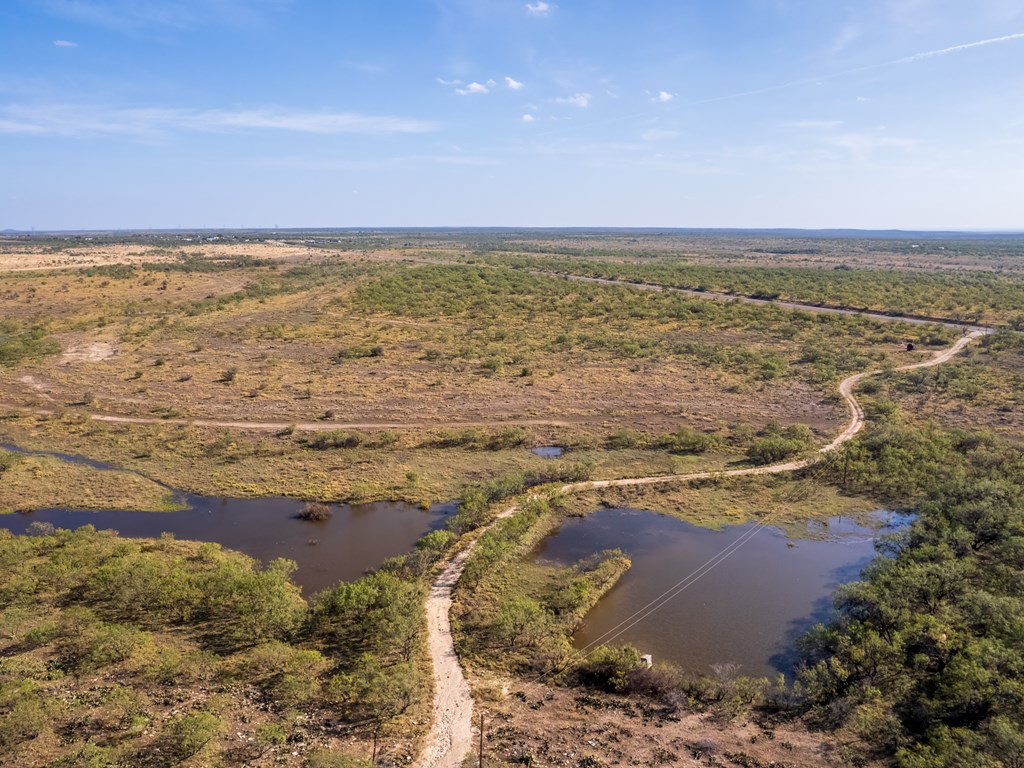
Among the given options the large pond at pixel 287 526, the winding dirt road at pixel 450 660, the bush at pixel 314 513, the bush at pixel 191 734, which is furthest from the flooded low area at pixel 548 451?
the bush at pixel 191 734

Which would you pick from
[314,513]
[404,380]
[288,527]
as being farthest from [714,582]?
[404,380]

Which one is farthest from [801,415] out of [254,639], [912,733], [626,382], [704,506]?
[254,639]

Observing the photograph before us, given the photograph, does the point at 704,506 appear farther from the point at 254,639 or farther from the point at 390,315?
the point at 390,315

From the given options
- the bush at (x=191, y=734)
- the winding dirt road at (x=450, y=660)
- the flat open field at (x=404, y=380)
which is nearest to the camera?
the bush at (x=191, y=734)

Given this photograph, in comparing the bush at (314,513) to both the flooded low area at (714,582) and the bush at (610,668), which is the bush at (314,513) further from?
the bush at (610,668)

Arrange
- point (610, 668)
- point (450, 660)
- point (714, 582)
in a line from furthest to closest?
point (714, 582)
point (450, 660)
point (610, 668)

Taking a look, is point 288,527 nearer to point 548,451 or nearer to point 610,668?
point 548,451
